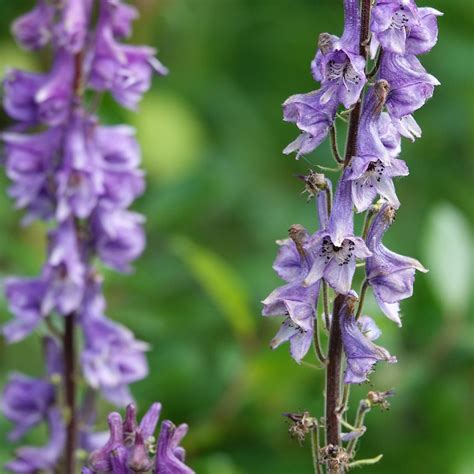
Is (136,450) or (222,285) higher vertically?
(136,450)

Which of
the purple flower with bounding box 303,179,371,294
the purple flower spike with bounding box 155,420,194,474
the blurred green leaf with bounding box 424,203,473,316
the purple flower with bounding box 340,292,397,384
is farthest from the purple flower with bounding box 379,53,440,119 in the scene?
the blurred green leaf with bounding box 424,203,473,316

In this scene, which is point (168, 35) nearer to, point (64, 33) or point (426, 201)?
point (426, 201)

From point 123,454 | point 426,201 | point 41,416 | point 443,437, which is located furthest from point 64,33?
point 426,201

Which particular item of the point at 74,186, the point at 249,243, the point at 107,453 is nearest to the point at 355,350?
the point at 107,453

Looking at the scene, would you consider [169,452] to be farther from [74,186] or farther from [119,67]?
[119,67]

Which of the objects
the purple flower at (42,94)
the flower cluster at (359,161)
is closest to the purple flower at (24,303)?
the purple flower at (42,94)

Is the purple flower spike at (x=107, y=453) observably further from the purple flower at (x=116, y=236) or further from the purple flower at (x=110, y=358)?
the purple flower at (x=116, y=236)

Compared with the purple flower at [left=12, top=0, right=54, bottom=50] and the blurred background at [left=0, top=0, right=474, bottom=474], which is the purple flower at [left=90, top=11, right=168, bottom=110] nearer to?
the purple flower at [left=12, top=0, right=54, bottom=50]
